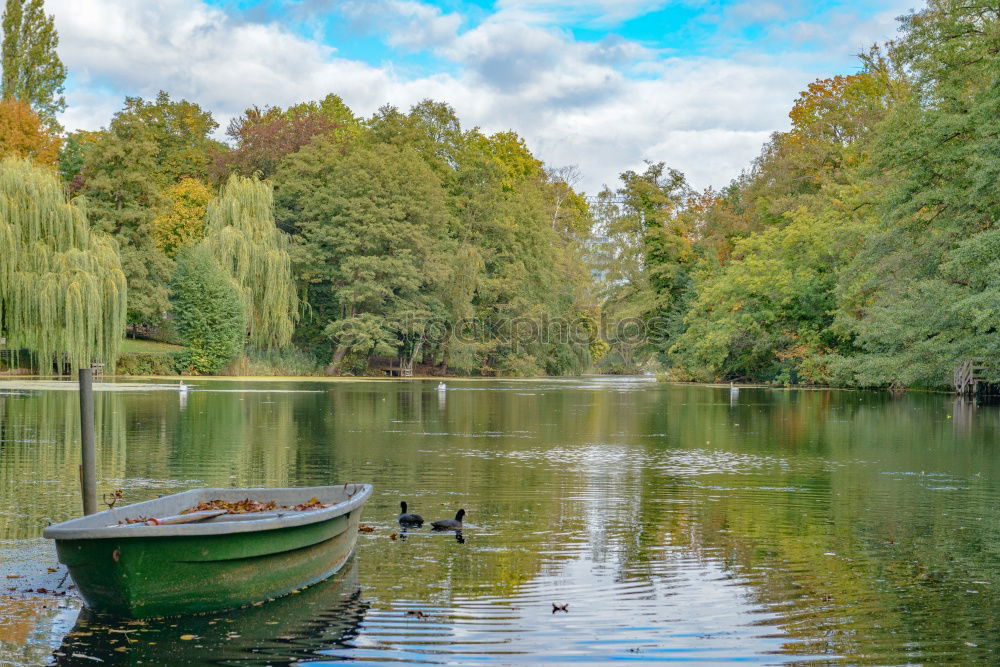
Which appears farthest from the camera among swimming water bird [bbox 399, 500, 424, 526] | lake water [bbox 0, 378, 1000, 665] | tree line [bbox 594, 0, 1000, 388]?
tree line [bbox 594, 0, 1000, 388]

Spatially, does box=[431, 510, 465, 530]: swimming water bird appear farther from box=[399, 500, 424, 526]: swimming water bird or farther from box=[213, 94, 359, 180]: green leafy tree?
box=[213, 94, 359, 180]: green leafy tree

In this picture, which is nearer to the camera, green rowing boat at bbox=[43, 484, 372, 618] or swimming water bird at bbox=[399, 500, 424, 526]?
green rowing boat at bbox=[43, 484, 372, 618]

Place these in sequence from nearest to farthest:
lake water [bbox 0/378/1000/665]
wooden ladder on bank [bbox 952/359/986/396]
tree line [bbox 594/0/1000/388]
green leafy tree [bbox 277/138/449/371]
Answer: lake water [bbox 0/378/1000/665] → tree line [bbox 594/0/1000/388] → wooden ladder on bank [bbox 952/359/986/396] → green leafy tree [bbox 277/138/449/371]

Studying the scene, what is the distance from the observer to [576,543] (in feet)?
41.8

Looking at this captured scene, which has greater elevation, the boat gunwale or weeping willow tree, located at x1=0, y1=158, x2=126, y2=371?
weeping willow tree, located at x1=0, y1=158, x2=126, y2=371

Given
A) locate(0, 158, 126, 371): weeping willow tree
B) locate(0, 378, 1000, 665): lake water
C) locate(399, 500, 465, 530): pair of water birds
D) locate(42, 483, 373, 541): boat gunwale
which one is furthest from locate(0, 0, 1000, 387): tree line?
locate(42, 483, 373, 541): boat gunwale

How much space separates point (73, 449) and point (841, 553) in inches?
605

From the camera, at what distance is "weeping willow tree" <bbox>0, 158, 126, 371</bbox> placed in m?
42.7

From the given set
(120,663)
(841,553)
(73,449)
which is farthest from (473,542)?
(73,449)

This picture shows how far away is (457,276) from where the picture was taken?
3100 inches

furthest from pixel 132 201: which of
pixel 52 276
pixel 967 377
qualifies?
pixel 967 377

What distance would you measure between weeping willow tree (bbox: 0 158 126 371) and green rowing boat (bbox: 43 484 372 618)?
35.0 m

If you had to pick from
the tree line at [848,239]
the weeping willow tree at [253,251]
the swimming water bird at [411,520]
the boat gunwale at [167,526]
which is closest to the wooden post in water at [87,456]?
the boat gunwale at [167,526]

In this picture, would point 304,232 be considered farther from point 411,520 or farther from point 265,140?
point 411,520
